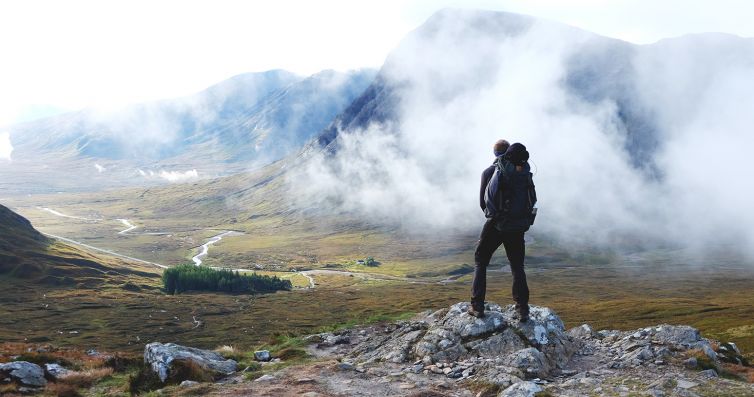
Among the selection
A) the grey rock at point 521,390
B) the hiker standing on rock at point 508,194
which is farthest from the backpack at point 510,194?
the grey rock at point 521,390

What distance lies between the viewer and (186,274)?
177 metres

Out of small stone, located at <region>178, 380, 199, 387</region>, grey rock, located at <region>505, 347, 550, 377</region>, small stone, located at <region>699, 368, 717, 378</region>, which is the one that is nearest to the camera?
small stone, located at <region>178, 380, 199, 387</region>

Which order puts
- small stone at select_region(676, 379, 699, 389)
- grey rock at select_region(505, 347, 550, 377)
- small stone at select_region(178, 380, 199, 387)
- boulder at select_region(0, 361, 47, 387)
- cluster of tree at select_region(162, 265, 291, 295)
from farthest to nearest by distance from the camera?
cluster of tree at select_region(162, 265, 291, 295), boulder at select_region(0, 361, 47, 387), grey rock at select_region(505, 347, 550, 377), small stone at select_region(178, 380, 199, 387), small stone at select_region(676, 379, 699, 389)

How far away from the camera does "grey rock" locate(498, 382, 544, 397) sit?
13.6m

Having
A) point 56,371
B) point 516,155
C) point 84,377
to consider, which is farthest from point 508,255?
point 56,371

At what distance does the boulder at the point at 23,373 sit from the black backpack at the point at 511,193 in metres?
17.2

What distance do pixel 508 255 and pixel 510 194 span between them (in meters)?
2.63

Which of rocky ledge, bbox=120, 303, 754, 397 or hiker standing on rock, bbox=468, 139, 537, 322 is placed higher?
hiker standing on rock, bbox=468, 139, 537, 322

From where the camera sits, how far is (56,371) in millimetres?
19859

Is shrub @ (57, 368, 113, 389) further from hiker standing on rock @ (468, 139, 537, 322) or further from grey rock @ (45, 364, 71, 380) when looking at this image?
hiker standing on rock @ (468, 139, 537, 322)

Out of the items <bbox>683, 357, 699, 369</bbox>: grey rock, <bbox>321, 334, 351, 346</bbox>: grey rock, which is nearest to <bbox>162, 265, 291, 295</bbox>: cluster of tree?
<bbox>321, 334, 351, 346</bbox>: grey rock

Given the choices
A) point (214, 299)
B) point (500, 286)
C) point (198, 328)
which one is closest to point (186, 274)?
point (214, 299)

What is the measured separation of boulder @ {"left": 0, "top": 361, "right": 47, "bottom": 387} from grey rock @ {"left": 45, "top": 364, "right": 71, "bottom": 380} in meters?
0.59

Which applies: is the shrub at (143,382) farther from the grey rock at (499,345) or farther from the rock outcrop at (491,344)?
the grey rock at (499,345)
